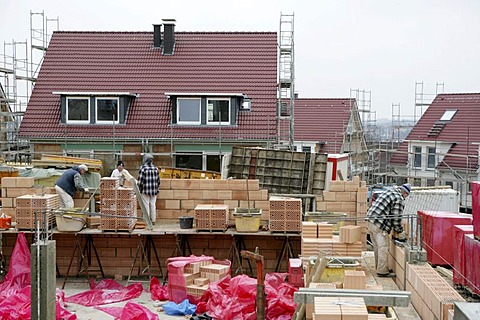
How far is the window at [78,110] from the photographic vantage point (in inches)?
1085

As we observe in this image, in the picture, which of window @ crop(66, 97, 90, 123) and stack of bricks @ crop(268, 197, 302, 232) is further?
window @ crop(66, 97, 90, 123)

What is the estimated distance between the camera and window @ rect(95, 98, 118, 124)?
2753 centimetres

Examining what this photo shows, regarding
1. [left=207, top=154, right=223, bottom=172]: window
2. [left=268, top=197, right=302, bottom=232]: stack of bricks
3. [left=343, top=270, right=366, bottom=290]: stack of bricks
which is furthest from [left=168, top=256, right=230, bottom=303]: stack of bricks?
[left=207, top=154, right=223, bottom=172]: window

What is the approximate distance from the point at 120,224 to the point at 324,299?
787 cm

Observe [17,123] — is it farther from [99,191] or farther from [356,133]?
[356,133]

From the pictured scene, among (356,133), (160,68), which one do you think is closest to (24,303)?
(160,68)

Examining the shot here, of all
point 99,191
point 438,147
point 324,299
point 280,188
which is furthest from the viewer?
point 438,147

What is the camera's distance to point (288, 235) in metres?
15.6

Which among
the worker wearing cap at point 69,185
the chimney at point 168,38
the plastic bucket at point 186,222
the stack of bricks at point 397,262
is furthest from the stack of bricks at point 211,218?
the chimney at point 168,38

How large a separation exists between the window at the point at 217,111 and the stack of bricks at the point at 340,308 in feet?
60.7

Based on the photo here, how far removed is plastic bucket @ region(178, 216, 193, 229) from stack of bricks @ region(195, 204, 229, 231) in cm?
33

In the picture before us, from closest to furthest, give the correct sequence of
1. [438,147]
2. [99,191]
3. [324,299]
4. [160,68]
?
[324,299]
[99,191]
[160,68]
[438,147]

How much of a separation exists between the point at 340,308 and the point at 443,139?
30.5 metres

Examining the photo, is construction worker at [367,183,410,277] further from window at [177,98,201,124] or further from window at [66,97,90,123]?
window at [66,97,90,123]
